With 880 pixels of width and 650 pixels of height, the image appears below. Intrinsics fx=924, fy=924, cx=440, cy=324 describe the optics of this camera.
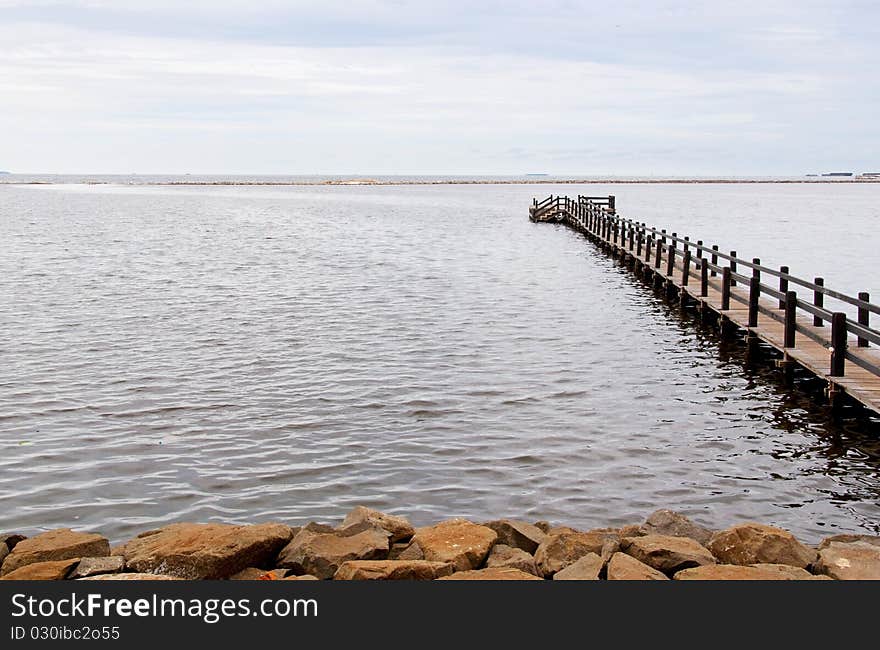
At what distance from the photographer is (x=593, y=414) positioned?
532 inches

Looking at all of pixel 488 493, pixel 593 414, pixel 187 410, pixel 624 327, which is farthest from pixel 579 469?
pixel 624 327

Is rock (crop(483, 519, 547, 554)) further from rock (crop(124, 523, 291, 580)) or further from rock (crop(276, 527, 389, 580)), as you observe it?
rock (crop(124, 523, 291, 580))

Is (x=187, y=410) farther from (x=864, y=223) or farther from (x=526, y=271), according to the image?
(x=864, y=223)

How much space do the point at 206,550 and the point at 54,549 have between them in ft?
4.25

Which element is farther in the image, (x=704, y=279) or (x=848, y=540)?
(x=704, y=279)

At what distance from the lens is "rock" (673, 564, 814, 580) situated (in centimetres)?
668

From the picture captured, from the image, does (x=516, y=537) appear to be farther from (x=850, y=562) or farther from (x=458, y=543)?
(x=850, y=562)

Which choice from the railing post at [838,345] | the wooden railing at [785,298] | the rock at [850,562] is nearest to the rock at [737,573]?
the rock at [850,562]

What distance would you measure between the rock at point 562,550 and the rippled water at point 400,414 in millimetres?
1880

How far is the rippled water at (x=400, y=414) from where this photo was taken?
10.0m

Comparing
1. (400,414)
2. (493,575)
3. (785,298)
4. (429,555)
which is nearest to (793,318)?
(785,298)

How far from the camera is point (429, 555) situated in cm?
741

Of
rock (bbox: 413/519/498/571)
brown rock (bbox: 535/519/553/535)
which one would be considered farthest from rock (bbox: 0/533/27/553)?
brown rock (bbox: 535/519/553/535)

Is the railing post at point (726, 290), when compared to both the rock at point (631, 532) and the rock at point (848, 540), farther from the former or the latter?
the rock at point (631, 532)
